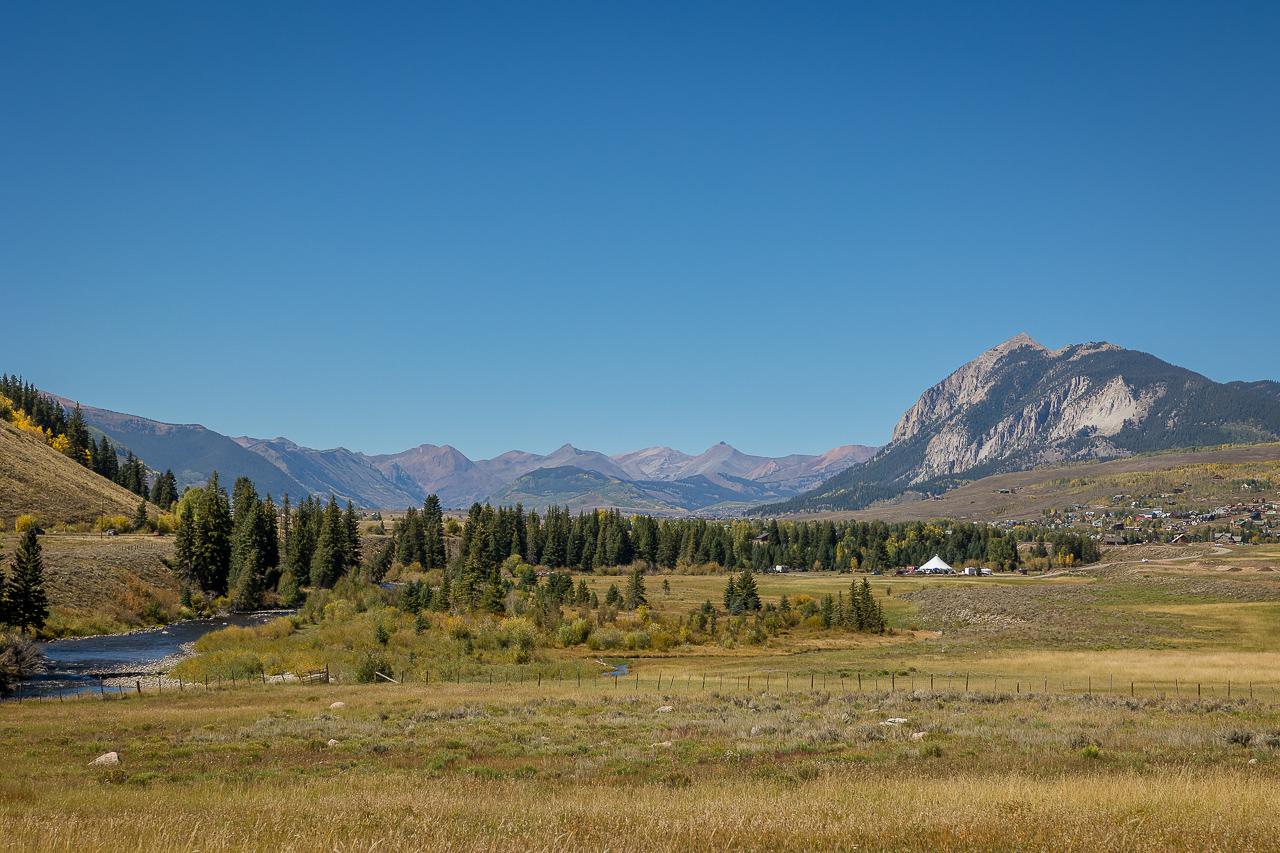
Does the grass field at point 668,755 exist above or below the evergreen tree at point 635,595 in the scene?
above

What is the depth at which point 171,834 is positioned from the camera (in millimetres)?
8461

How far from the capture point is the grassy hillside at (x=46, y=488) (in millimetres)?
110750

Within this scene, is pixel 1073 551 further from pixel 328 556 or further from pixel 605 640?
pixel 328 556

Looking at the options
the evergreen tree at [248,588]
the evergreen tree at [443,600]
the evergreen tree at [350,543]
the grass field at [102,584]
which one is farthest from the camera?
the evergreen tree at [350,543]

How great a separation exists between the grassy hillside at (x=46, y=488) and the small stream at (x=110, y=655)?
1899 inches

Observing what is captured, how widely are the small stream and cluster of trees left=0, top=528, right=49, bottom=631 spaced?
2683mm

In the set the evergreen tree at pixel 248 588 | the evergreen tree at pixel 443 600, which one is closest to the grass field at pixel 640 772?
the evergreen tree at pixel 443 600

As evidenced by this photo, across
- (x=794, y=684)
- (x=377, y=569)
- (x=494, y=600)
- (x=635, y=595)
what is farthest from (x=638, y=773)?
(x=377, y=569)

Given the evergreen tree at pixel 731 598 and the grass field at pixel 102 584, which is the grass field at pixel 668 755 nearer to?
the grass field at pixel 102 584

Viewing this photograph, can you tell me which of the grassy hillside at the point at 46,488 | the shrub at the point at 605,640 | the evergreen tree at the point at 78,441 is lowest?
the shrub at the point at 605,640

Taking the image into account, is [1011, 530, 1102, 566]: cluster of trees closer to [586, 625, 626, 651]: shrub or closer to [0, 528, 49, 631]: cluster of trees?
[586, 625, 626, 651]: shrub

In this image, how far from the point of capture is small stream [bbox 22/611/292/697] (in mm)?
46438

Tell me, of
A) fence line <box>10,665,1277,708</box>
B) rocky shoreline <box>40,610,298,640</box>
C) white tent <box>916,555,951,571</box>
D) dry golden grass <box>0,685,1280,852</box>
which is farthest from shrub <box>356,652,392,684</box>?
white tent <box>916,555,951,571</box>

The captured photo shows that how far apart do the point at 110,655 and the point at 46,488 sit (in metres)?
78.2
